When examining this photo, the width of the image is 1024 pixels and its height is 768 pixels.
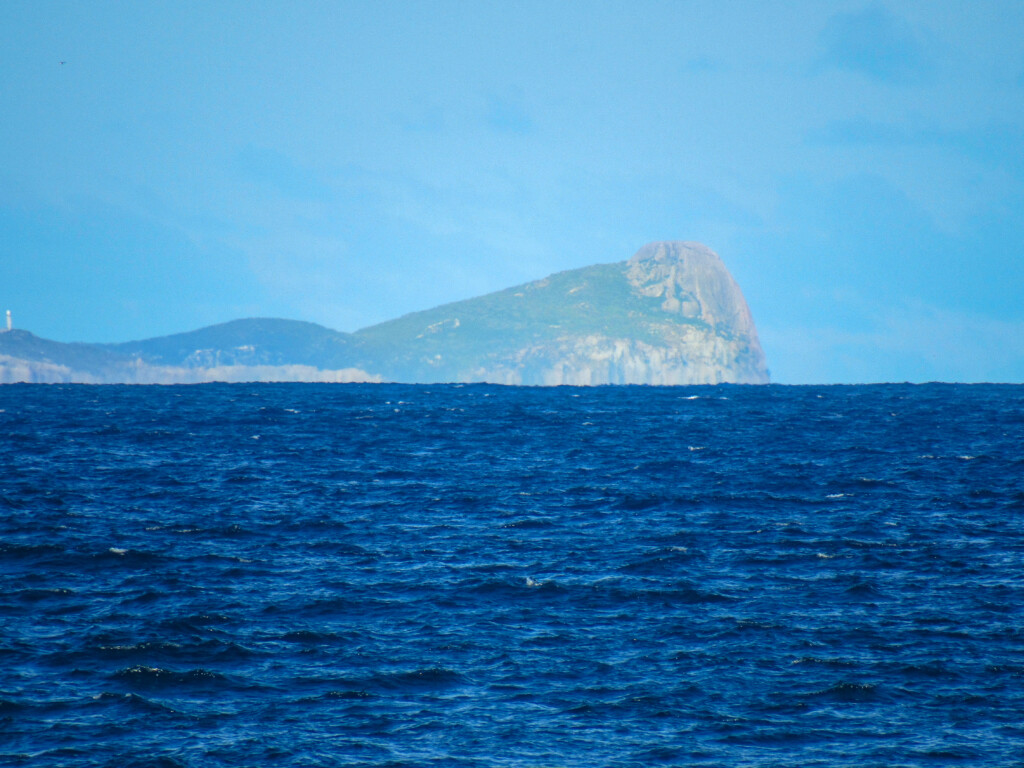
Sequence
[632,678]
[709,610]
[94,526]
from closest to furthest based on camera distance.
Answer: [632,678] → [709,610] → [94,526]

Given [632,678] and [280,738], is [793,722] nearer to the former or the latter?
[632,678]

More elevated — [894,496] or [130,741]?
[894,496]

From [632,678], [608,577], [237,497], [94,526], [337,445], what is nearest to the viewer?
[632,678]

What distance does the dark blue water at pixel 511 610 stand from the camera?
23.2m

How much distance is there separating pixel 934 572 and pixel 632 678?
55.4ft

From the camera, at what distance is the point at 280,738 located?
22797mm

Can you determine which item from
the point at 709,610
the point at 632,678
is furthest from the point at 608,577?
the point at 632,678

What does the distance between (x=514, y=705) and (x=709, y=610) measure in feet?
33.8

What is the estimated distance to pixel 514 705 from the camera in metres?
24.9

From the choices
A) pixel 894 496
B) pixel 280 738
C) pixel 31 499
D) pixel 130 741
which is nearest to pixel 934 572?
pixel 894 496

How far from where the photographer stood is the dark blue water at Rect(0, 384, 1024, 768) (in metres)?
23.2

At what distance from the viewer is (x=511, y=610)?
32688mm

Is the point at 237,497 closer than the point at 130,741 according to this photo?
No

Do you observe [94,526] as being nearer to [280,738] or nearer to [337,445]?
[280,738]
